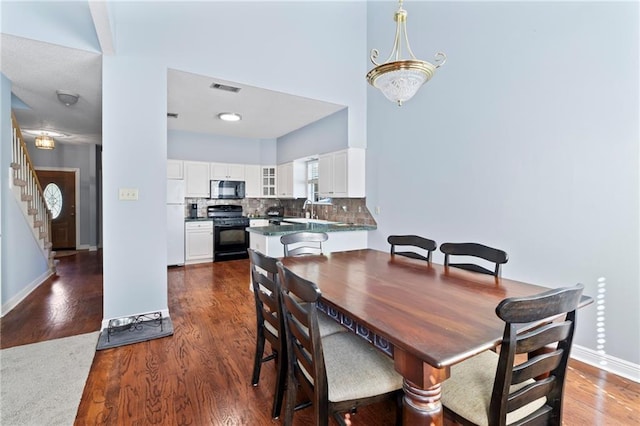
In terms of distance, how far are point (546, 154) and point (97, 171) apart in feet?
28.8

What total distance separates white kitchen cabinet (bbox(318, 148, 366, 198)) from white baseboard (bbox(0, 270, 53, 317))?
4.11m

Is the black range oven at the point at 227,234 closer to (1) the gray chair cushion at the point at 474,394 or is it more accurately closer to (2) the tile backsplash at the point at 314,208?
(2) the tile backsplash at the point at 314,208

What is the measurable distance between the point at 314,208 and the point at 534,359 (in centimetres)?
493

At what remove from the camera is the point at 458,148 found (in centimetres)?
325

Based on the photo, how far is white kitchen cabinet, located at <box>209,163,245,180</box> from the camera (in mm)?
5953

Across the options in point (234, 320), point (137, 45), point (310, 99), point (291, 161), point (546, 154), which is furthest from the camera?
point (291, 161)

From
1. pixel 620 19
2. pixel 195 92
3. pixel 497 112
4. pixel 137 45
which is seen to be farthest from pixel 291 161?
pixel 620 19

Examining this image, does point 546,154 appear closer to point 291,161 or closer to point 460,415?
point 460,415

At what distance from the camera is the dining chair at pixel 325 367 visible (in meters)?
1.24

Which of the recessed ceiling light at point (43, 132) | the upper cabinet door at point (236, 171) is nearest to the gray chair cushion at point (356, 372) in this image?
the upper cabinet door at point (236, 171)

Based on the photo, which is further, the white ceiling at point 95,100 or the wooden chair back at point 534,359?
the white ceiling at point 95,100

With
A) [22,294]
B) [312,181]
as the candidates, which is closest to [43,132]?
[22,294]

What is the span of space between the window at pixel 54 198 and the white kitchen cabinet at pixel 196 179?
3737mm

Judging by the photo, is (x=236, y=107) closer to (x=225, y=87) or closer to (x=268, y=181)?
(x=225, y=87)
